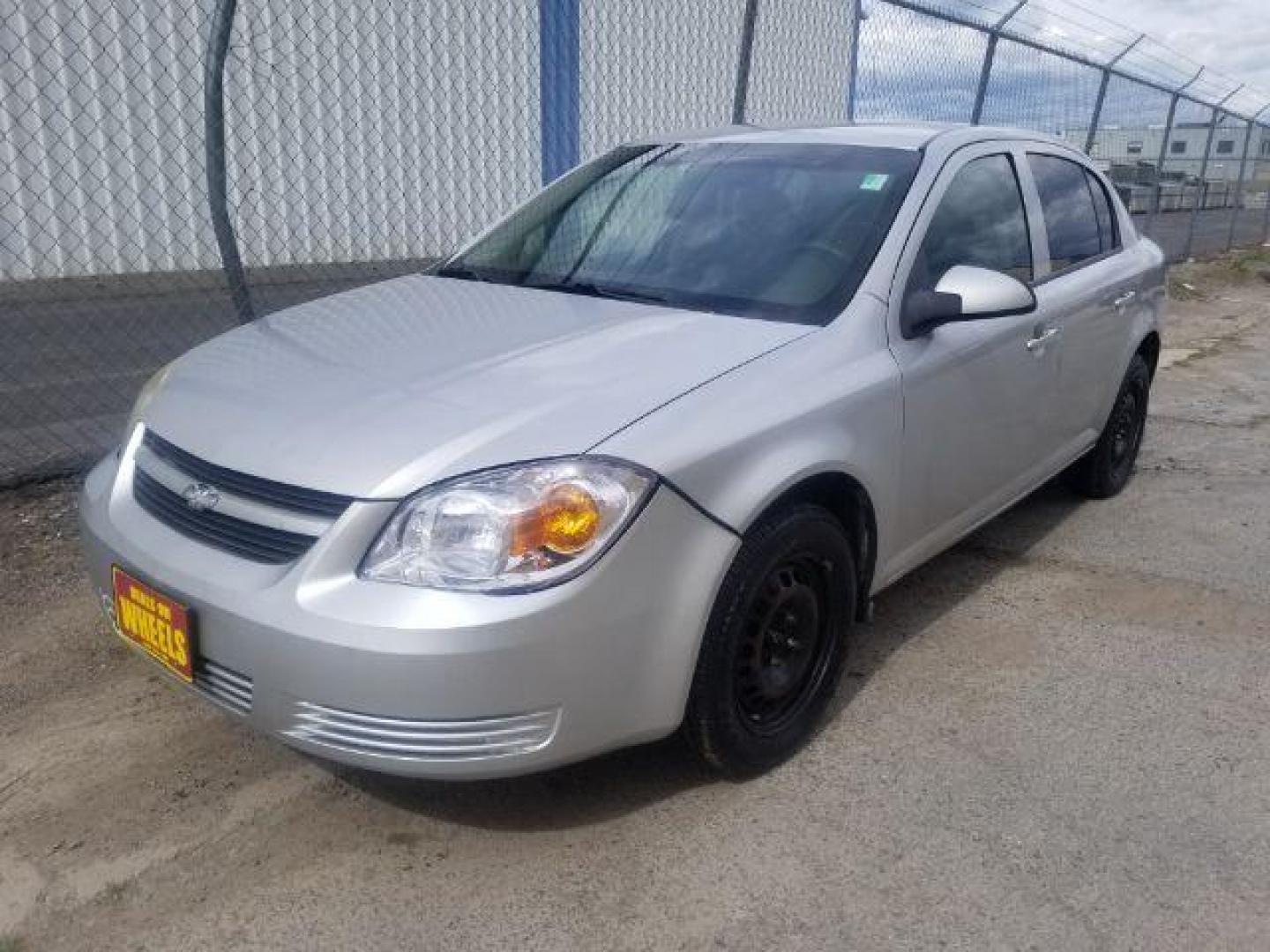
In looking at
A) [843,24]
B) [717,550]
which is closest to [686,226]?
[717,550]

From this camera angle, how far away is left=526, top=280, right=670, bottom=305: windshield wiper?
3119mm

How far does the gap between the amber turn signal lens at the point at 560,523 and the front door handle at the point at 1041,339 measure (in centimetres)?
207

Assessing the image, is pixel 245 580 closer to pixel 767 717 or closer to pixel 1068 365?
pixel 767 717

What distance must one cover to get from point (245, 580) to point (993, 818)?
5.94ft

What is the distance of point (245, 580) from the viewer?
2.26 m

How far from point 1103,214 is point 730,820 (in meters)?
3.38

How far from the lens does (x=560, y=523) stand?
7.22 ft

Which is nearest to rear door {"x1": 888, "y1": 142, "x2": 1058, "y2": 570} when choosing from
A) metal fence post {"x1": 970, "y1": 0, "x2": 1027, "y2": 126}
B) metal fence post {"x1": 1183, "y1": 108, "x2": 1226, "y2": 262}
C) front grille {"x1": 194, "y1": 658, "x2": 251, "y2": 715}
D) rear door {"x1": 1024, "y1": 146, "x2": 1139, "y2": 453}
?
rear door {"x1": 1024, "y1": 146, "x2": 1139, "y2": 453}

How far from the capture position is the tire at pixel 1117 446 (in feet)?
16.0

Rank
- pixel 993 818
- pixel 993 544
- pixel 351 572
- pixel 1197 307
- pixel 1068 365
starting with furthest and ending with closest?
pixel 1197 307 < pixel 993 544 < pixel 1068 365 < pixel 993 818 < pixel 351 572

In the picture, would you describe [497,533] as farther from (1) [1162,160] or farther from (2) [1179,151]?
(2) [1179,151]

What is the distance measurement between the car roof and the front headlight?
194cm

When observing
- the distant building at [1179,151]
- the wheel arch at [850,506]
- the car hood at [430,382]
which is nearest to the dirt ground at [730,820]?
the wheel arch at [850,506]

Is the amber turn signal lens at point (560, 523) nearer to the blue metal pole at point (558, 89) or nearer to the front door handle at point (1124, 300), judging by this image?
the front door handle at point (1124, 300)
